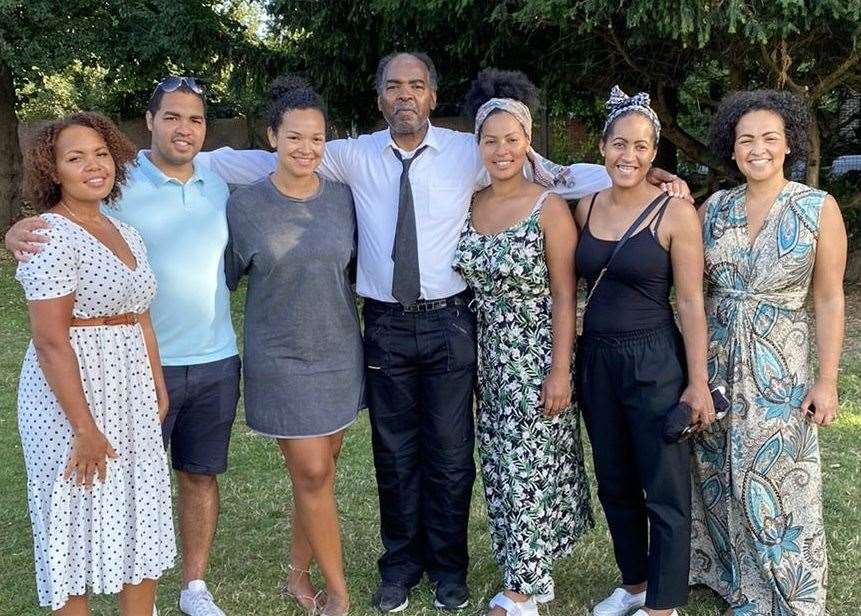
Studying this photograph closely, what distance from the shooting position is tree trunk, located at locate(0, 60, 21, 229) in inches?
585

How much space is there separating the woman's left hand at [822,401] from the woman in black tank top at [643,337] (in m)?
0.36

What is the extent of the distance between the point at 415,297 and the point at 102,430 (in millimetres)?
1200

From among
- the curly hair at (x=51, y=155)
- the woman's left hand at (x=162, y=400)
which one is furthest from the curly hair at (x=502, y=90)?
the woman's left hand at (x=162, y=400)

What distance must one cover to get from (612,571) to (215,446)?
5.93 feet

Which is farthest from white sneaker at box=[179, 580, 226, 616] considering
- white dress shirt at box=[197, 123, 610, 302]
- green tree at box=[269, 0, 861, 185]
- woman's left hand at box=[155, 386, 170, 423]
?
green tree at box=[269, 0, 861, 185]

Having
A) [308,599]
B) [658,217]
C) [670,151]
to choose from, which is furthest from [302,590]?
[670,151]

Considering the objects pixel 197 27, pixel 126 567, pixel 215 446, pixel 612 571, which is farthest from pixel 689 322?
pixel 197 27

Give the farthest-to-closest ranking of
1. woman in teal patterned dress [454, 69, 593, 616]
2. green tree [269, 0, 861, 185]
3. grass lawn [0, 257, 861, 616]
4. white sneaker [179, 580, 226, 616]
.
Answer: green tree [269, 0, 861, 185]
grass lawn [0, 257, 861, 616]
white sneaker [179, 580, 226, 616]
woman in teal patterned dress [454, 69, 593, 616]

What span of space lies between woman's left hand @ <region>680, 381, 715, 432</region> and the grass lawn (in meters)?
0.92

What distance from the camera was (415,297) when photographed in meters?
3.49

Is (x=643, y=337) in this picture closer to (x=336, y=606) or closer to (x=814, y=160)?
(x=336, y=606)

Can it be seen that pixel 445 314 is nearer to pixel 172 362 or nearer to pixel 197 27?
pixel 172 362

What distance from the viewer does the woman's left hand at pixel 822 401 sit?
3209 mm

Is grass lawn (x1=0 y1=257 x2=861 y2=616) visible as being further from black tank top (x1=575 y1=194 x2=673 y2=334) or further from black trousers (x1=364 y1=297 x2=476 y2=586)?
black tank top (x1=575 y1=194 x2=673 y2=334)
